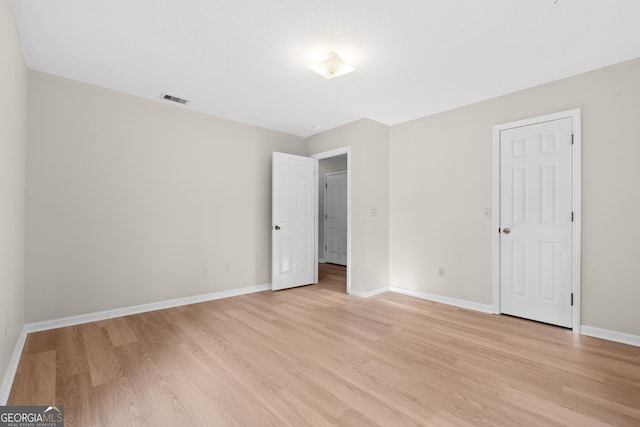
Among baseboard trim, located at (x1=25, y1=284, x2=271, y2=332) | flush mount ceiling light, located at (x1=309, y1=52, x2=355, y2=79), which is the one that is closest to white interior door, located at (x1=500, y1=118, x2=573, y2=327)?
flush mount ceiling light, located at (x1=309, y1=52, x2=355, y2=79)

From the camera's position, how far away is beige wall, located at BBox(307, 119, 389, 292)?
4.25 m

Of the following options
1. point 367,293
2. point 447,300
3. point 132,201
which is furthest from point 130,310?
point 447,300

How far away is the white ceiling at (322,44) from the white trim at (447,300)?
2.50m

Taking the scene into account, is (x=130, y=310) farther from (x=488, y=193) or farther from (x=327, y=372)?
(x=488, y=193)

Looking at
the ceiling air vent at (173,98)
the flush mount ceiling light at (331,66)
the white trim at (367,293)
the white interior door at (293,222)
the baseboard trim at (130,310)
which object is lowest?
the white trim at (367,293)

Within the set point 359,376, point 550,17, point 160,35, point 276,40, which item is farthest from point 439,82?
point 359,376

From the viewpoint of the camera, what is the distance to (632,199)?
265 centimetres

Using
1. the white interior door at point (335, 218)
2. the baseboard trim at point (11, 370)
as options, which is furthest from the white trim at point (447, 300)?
the baseboard trim at point (11, 370)

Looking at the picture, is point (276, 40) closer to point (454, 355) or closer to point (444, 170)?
point (444, 170)

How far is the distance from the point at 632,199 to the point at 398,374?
8.62 feet

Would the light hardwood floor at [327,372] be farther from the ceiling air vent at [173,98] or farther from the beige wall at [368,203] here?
the ceiling air vent at [173,98]

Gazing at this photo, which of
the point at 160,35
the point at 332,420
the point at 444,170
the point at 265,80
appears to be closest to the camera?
the point at 332,420

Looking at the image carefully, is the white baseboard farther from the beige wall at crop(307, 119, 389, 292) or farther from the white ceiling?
the white ceiling

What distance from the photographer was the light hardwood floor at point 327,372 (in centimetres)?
170
